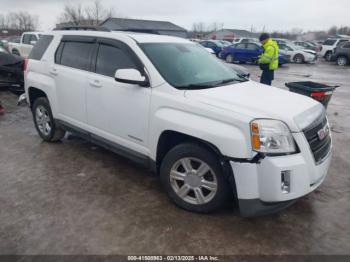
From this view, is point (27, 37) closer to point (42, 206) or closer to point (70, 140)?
point (70, 140)

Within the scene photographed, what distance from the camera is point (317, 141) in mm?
3129

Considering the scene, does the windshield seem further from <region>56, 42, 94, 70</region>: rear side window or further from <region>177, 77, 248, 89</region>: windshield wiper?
<region>56, 42, 94, 70</region>: rear side window

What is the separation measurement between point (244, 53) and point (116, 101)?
19646 mm

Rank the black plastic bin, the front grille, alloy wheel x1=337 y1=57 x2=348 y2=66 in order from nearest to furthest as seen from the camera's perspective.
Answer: the front grille
the black plastic bin
alloy wheel x1=337 y1=57 x2=348 y2=66

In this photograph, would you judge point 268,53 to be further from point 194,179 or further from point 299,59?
point 299,59

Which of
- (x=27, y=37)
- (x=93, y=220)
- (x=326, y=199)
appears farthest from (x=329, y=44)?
(x=93, y=220)

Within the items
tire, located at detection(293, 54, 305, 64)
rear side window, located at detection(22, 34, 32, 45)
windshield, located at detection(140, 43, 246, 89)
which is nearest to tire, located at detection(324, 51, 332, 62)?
tire, located at detection(293, 54, 305, 64)

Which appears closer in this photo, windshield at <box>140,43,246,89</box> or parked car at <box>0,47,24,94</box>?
windshield at <box>140,43,246,89</box>

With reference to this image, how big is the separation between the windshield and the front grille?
1156mm

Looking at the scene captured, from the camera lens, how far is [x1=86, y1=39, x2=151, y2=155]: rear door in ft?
11.8

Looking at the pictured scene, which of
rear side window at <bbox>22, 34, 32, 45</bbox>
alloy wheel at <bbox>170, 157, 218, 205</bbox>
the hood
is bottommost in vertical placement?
alloy wheel at <bbox>170, 157, 218, 205</bbox>

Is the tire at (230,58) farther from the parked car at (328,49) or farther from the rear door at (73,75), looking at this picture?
the rear door at (73,75)

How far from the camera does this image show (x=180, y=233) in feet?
9.91

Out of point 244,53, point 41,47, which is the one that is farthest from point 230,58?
point 41,47
